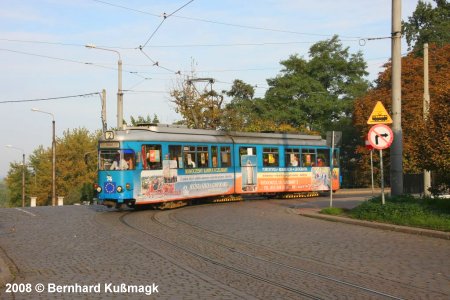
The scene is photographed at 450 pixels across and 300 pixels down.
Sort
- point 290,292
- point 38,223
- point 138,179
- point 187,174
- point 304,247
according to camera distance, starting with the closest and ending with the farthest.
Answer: point 290,292, point 304,247, point 38,223, point 138,179, point 187,174

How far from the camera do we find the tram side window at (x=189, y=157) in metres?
23.8

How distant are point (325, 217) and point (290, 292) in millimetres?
10531

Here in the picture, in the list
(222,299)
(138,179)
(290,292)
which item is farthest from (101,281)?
(138,179)

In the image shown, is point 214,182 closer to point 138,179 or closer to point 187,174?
point 187,174

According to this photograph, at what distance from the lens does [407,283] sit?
8.73 m

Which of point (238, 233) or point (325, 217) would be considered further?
point (325, 217)

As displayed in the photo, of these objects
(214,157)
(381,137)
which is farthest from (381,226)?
(214,157)

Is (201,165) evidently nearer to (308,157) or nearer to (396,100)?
(308,157)

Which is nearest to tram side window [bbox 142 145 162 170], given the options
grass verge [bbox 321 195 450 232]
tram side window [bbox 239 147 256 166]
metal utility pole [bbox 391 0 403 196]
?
tram side window [bbox 239 147 256 166]

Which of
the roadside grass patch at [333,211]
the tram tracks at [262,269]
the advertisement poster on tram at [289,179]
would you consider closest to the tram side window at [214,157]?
the advertisement poster on tram at [289,179]

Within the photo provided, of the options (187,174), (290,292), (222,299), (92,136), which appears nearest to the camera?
(222,299)

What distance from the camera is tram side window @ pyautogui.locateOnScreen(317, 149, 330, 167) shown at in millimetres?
31453

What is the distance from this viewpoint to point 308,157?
30781 millimetres

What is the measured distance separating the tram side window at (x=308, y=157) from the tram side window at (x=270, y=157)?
6.68 ft
